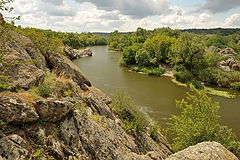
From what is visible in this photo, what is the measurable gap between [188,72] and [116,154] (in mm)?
35821

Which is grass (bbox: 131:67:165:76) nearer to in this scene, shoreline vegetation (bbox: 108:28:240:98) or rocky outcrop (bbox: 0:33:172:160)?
shoreline vegetation (bbox: 108:28:240:98)

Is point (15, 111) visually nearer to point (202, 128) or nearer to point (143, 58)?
point (202, 128)

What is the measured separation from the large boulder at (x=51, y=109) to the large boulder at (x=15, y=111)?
35 centimetres

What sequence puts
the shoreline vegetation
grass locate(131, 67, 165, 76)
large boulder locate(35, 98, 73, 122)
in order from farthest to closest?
grass locate(131, 67, 165, 76) < the shoreline vegetation < large boulder locate(35, 98, 73, 122)

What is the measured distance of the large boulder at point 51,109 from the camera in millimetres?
8242

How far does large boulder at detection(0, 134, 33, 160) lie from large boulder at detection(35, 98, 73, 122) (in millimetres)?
1578

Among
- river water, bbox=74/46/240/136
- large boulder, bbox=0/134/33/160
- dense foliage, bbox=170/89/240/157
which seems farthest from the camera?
river water, bbox=74/46/240/136

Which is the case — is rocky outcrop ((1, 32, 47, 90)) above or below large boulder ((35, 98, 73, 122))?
above

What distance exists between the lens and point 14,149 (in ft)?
21.0

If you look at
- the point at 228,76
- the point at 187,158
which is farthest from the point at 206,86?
the point at 187,158

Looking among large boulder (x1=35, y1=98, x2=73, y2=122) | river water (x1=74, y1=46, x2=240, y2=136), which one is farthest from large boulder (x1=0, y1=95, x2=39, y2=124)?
river water (x1=74, y1=46, x2=240, y2=136)

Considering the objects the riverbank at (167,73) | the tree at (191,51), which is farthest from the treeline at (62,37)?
the tree at (191,51)

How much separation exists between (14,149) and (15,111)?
1.64 metres

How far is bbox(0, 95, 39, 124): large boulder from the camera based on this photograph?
714 cm
